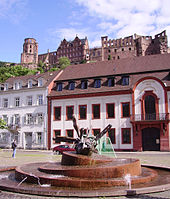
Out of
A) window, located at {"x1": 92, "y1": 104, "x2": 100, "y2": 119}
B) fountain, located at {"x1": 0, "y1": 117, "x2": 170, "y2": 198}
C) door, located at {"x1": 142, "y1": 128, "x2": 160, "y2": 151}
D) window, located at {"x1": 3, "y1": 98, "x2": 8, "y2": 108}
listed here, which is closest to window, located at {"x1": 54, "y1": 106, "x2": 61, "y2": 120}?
window, located at {"x1": 92, "y1": 104, "x2": 100, "y2": 119}

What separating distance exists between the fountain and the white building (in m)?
27.3

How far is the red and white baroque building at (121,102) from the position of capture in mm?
31219

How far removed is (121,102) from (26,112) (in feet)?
52.6

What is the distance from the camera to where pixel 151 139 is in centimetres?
3131

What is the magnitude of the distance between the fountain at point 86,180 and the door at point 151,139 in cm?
2191

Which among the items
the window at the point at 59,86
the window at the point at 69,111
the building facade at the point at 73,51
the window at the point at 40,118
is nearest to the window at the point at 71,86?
the window at the point at 59,86

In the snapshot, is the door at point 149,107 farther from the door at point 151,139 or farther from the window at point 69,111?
the window at point 69,111

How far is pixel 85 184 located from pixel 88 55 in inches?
4965

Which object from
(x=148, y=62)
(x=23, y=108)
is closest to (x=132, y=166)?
(x=148, y=62)

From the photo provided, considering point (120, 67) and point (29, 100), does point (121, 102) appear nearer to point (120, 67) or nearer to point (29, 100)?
point (120, 67)

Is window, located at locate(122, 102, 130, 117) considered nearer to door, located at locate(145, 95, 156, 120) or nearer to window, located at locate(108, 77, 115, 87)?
door, located at locate(145, 95, 156, 120)

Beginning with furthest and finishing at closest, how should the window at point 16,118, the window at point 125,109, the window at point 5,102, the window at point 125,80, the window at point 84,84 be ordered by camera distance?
1. the window at point 5,102
2. the window at point 16,118
3. the window at point 84,84
4. the window at point 125,80
5. the window at point 125,109

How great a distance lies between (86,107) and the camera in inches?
1379

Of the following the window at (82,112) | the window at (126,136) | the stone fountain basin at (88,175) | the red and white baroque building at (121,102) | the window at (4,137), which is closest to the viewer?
the stone fountain basin at (88,175)
